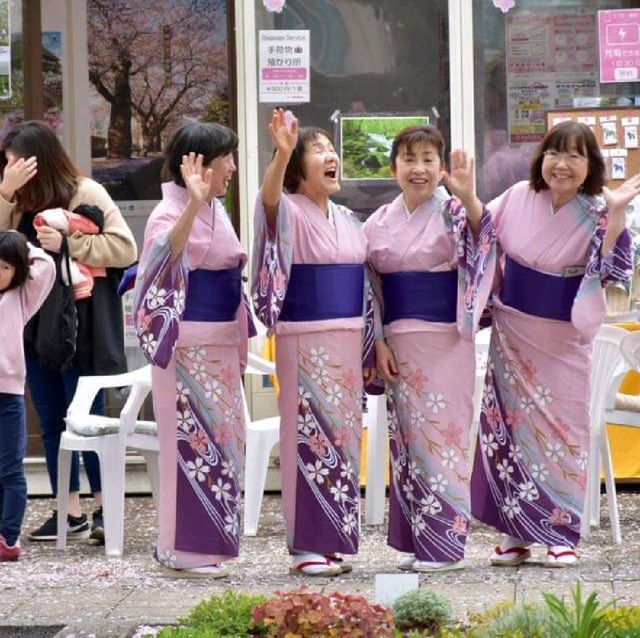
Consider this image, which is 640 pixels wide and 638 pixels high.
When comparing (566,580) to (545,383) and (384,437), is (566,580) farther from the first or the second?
(384,437)

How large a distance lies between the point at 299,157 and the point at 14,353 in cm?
152

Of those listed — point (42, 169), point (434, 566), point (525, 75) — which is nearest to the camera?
point (434, 566)

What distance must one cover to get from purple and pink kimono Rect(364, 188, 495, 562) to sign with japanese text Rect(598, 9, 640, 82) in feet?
8.96

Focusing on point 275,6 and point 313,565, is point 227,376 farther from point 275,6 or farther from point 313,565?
point 275,6

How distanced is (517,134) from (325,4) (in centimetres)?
122

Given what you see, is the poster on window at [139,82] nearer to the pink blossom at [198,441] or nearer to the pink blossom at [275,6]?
the pink blossom at [275,6]

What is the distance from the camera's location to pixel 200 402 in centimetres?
704

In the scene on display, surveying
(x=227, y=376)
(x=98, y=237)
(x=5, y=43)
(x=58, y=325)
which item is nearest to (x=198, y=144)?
(x=227, y=376)

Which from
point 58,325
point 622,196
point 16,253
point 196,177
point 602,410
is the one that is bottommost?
point 602,410

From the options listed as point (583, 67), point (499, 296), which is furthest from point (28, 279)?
point (583, 67)

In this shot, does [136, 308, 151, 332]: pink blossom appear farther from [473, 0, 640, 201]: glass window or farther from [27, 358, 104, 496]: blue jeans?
Result: [473, 0, 640, 201]: glass window

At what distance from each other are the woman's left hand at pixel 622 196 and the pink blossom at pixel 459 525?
1303 millimetres

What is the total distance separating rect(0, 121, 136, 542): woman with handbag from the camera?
8.03 meters

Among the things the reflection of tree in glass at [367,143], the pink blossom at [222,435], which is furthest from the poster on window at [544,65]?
the pink blossom at [222,435]
